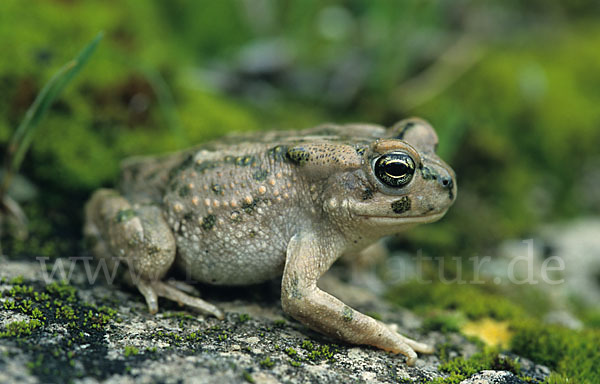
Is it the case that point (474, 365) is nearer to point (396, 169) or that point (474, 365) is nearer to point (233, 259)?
point (396, 169)

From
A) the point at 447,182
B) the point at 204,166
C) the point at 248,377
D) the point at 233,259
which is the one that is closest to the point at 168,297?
the point at 233,259

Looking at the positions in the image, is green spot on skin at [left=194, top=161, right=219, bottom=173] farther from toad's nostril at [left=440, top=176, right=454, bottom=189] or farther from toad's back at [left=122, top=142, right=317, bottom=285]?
toad's nostril at [left=440, top=176, right=454, bottom=189]

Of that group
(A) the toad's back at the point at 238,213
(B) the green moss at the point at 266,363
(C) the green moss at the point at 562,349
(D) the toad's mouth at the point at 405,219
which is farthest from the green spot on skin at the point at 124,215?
(C) the green moss at the point at 562,349

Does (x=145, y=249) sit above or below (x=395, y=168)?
below

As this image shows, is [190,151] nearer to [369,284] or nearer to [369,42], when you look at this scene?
[369,284]

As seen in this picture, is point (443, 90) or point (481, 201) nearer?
point (481, 201)

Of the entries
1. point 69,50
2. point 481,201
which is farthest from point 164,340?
point 481,201
